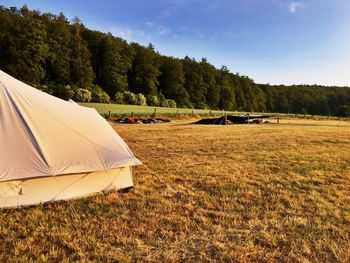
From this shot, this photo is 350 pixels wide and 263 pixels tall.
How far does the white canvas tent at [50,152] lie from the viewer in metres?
4.01

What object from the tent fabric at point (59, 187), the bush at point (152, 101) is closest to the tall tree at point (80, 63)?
the bush at point (152, 101)

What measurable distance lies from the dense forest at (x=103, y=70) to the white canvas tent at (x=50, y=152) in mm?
41150

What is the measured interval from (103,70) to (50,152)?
59735 mm

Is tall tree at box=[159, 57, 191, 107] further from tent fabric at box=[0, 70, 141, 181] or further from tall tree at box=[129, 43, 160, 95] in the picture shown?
tent fabric at box=[0, 70, 141, 181]

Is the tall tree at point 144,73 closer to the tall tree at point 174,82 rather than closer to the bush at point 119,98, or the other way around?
the tall tree at point 174,82

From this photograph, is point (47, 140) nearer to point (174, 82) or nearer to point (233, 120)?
point (233, 120)

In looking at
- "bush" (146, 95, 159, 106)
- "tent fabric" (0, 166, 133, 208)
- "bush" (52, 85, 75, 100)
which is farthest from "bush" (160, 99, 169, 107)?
"tent fabric" (0, 166, 133, 208)

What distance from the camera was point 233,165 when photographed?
7148mm

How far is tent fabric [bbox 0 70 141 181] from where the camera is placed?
401cm

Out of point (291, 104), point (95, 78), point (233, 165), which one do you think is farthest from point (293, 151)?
point (291, 104)

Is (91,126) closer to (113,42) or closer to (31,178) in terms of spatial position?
(31,178)

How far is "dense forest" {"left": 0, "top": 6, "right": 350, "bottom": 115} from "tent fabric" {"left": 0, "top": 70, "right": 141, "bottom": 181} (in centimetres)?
4108

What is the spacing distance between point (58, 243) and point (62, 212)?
87 centimetres

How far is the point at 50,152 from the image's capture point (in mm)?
4250
